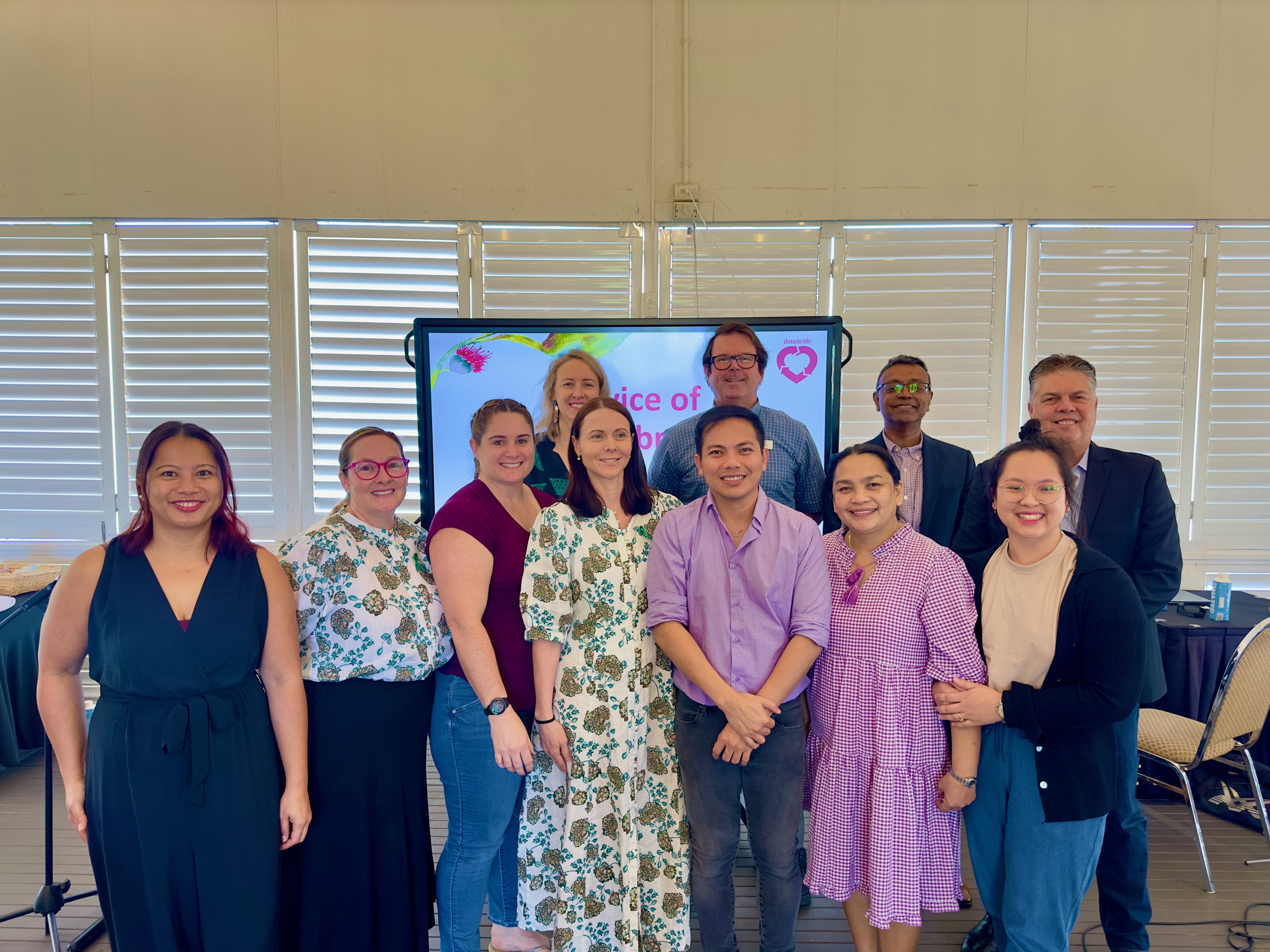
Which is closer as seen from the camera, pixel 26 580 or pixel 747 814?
pixel 747 814

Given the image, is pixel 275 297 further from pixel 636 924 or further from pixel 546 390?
pixel 636 924

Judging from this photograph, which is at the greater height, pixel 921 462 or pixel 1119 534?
pixel 921 462

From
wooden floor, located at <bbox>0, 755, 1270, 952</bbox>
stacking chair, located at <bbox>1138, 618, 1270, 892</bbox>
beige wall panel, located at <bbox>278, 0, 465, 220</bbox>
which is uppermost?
beige wall panel, located at <bbox>278, 0, 465, 220</bbox>

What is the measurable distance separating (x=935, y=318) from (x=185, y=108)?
4.80 metres

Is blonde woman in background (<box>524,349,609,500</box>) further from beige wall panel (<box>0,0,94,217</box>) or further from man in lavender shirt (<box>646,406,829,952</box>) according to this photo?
beige wall panel (<box>0,0,94,217</box>)

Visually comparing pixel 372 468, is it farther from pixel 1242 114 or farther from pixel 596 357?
pixel 1242 114

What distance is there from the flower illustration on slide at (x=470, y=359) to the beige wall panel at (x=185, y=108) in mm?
1963

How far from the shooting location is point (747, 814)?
2.00m

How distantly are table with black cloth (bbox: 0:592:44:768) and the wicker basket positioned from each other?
162 mm

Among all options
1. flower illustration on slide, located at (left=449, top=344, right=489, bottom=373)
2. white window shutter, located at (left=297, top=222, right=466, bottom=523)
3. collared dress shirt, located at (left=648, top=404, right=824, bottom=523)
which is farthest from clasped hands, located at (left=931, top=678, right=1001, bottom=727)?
white window shutter, located at (left=297, top=222, right=466, bottom=523)

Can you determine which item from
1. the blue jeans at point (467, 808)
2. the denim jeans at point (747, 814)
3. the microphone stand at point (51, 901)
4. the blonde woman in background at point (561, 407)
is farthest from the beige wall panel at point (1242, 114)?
the microphone stand at point (51, 901)

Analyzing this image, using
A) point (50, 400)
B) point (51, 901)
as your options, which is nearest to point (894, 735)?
point (51, 901)

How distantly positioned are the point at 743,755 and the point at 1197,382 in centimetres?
427

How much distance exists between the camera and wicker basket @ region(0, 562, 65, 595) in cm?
385
